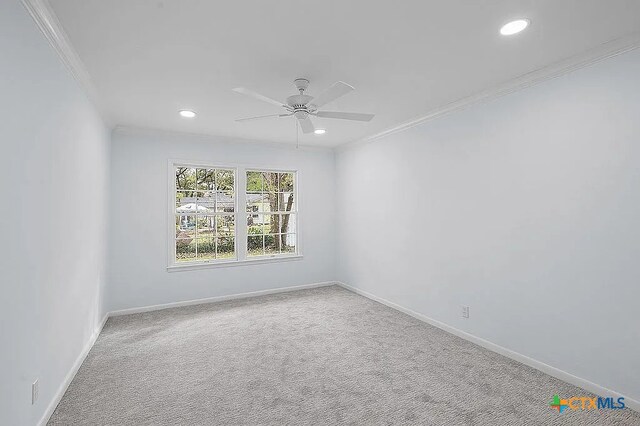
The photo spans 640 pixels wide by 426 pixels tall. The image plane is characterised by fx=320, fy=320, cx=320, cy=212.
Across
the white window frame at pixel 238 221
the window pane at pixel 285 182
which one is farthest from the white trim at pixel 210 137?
the window pane at pixel 285 182

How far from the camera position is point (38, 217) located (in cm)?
197

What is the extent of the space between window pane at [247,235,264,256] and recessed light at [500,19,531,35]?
4329 mm

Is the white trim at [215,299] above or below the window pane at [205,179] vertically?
below

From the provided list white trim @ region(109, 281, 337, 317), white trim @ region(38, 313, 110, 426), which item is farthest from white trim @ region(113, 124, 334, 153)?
white trim @ region(38, 313, 110, 426)

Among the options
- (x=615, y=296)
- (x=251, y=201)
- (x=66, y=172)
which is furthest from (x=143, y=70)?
(x=615, y=296)

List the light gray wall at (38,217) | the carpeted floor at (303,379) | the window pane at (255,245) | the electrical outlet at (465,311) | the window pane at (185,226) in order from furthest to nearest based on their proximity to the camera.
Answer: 1. the window pane at (255,245)
2. the window pane at (185,226)
3. the electrical outlet at (465,311)
4. the carpeted floor at (303,379)
5. the light gray wall at (38,217)

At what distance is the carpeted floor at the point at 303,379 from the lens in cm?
218

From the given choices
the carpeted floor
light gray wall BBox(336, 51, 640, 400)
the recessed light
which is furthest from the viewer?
light gray wall BBox(336, 51, 640, 400)

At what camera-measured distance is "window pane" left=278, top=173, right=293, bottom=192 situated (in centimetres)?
568

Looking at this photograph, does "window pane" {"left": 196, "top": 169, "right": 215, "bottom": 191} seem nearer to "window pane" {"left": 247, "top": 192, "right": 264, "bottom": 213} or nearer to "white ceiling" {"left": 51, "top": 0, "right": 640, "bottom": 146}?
"window pane" {"left": 247, "top": 192, "right": 264, "bottom": 213}

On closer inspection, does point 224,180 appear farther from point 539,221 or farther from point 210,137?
point 539,221

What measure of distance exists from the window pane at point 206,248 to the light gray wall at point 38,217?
6.52ft

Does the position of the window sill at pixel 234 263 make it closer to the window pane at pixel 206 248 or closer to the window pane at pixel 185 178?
the window pane at pixel 206 248

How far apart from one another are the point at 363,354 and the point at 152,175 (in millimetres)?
3716
